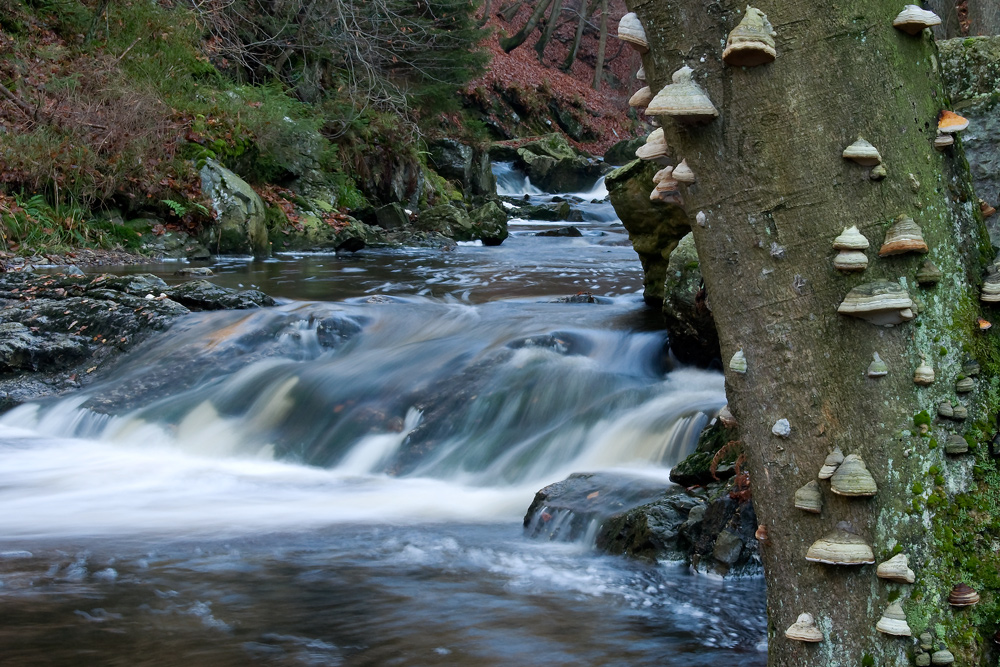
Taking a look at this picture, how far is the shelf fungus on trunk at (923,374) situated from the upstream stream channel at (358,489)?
184cm

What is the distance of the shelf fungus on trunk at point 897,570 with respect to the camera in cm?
182

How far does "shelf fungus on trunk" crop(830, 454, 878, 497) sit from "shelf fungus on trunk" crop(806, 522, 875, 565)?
89 millimetres

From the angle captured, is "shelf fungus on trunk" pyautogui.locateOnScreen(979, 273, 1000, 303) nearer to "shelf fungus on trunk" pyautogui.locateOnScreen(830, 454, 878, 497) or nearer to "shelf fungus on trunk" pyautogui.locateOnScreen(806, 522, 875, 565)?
"shelf fungus on trunk" pyautogui.locateOnScreen(830, 454, 878, 497)

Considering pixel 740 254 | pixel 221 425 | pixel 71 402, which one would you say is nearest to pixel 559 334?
pixel 221 425

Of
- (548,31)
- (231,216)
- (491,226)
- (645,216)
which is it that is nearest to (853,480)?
(645,216)

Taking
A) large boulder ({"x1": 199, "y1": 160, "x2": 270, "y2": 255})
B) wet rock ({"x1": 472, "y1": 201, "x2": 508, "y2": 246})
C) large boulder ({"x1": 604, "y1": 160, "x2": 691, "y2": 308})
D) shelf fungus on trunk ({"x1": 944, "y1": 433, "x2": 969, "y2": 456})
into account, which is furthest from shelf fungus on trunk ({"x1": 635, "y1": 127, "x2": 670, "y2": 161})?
wet rock ({"x1": 472, "y1": 201, "x2": 508, "y2": 246})

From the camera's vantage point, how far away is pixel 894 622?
1.83 metres

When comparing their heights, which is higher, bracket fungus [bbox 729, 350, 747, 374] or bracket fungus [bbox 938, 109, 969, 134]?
bracket fungus [bbox 938, 109, 969, 134]

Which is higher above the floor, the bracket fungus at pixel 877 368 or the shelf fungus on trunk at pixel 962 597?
the bracket fungus at pixel 877 368

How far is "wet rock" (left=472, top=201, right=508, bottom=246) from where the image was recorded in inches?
679

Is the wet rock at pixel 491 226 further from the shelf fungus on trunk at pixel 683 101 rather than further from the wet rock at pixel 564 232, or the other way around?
the shelf fungus on trunk at pixel 683 101

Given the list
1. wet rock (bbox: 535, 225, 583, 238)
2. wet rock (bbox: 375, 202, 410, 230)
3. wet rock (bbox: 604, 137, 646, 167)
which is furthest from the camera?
wet rock (bbox: 604, 137, 646, 167)

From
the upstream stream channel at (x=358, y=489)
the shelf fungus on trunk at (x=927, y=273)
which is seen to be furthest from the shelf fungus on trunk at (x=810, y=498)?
the upstream stream channel at (x=358, y=489)

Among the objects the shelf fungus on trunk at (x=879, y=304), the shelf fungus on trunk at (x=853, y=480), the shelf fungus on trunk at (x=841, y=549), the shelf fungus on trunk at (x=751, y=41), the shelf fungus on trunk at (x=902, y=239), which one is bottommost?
the shelf fungus on trunk at (x=841, y=549)
